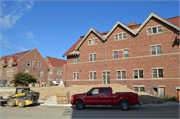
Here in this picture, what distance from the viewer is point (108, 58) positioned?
28.1 metres

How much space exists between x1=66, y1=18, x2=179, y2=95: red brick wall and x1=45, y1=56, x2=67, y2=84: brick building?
Answer: 32.6 meters

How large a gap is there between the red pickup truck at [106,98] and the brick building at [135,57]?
12790mm

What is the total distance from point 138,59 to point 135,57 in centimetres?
64

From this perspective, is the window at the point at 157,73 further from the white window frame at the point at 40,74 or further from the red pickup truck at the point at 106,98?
the white window frame at the point at 40,74

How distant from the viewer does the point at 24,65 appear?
47.8 metres

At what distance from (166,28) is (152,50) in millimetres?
4107

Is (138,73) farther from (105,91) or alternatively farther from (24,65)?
(24,65)

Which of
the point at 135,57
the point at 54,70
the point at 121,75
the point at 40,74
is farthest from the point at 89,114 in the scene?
the point at 54,70

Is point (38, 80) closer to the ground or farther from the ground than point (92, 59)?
closer to the ground

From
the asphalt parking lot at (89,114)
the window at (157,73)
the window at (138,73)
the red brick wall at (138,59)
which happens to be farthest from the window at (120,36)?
the asphalt parking lot at (89,114)

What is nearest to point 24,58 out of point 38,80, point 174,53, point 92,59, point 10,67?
point 10,67

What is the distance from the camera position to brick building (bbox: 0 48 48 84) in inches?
1861

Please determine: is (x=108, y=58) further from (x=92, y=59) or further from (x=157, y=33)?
(x=157, y=33)

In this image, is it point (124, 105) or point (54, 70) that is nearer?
point (124, 105)
